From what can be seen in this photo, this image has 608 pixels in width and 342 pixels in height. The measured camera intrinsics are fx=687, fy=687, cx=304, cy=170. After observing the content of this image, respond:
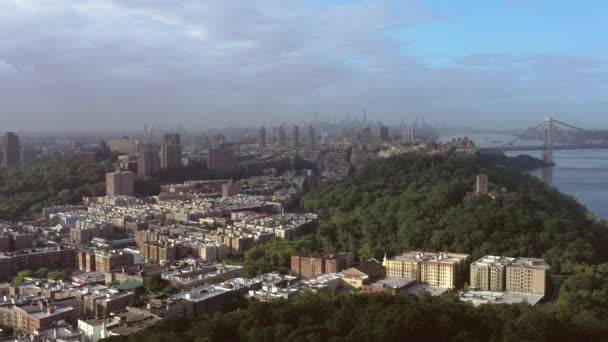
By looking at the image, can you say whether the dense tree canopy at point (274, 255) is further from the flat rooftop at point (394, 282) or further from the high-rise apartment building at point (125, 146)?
the high-rise apartment building at point (125, 146)

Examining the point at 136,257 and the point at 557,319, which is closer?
the point at 557,319

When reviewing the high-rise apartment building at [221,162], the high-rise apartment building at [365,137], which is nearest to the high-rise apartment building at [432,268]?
the high-rise apartment building at [221,162]

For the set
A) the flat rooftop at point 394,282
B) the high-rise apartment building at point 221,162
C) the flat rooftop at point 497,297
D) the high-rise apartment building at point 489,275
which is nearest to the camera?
the flat rooftop at point 497,297

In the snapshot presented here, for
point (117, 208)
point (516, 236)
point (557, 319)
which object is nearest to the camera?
point (557, 319)

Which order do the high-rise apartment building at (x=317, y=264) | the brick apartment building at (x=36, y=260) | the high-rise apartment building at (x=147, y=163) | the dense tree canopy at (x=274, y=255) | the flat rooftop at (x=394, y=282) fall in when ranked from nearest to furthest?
1. the flat rooftop at (x=394, y=282)
2. the high-rise apartment building at (x=317, y=264)
3. the dense tree canopy at (x=274, y=255)
4. the brick apartment building at (x=36, y=260)
5. the high-rise apartment building at (x=147, y=163)

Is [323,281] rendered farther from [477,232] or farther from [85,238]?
[85,238]

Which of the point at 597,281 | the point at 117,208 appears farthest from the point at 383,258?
the point at 117,208

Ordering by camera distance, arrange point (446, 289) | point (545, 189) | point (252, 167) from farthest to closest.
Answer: point (252, 167)
point (545, 189)
point (446, 289)

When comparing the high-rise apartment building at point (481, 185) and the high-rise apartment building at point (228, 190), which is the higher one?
the high-rise apartment building at point (481, 185)
